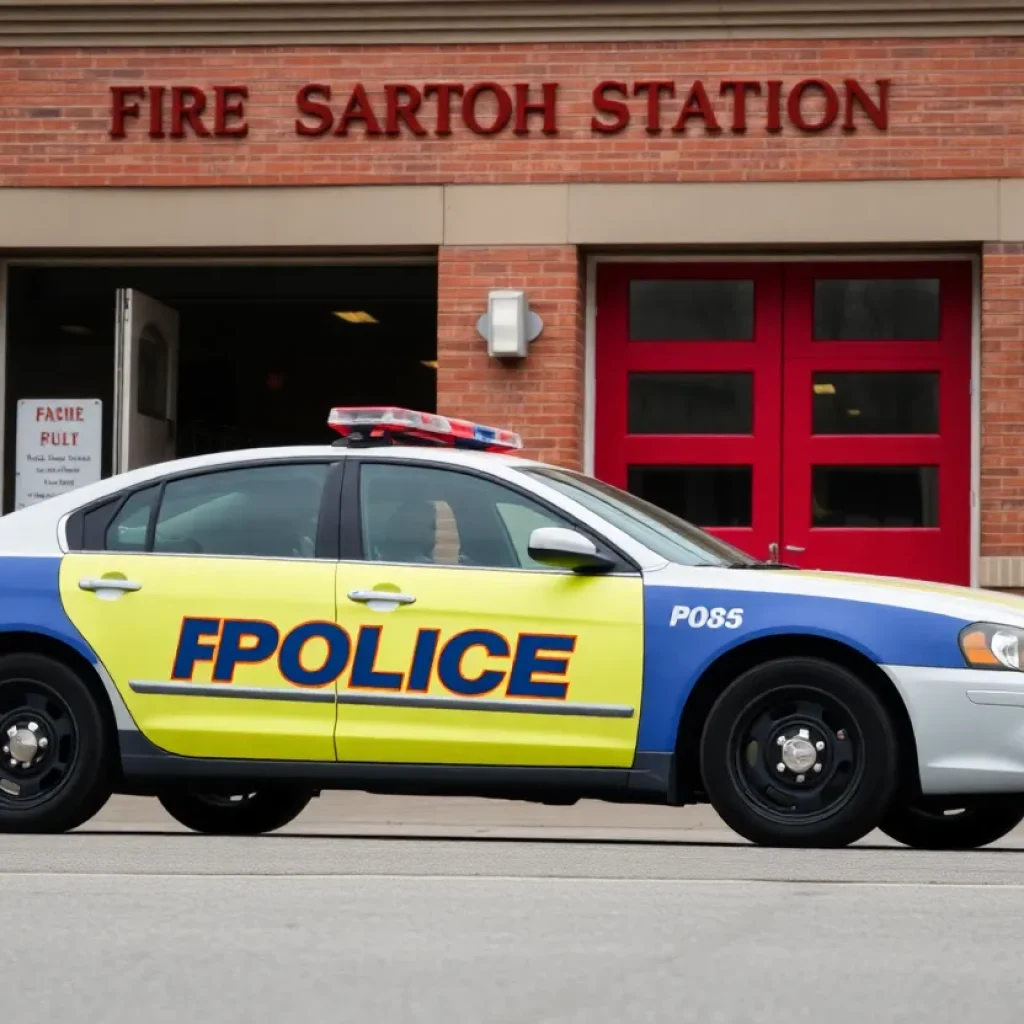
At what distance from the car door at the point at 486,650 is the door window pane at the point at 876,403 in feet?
20.2

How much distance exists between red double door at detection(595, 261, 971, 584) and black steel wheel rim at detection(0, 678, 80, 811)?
6.49 meters

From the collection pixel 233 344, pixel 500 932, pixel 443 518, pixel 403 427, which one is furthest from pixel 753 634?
pixel 233 344

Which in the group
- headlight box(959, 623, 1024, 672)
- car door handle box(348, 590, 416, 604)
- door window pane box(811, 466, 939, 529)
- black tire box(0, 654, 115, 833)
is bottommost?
black tire box(0, 654, 115, 833)

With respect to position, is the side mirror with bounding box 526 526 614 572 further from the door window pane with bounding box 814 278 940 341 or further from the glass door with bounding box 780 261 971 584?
the door window pane with bounding box 814 278 940 341

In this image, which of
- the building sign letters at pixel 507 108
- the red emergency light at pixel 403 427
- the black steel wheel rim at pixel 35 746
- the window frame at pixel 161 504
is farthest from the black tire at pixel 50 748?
the building sign letters at pixel 507 108

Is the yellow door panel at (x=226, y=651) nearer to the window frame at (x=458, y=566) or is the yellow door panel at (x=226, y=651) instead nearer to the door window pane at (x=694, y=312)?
the window frame at (x=458, y=566)

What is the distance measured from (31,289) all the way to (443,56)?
125 inches

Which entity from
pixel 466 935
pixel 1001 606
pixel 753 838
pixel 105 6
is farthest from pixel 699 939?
pixel 105 6

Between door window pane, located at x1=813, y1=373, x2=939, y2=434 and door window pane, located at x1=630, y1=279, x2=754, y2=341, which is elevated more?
door window pane, located at x1=630, y1=279, x2=754, y2=341

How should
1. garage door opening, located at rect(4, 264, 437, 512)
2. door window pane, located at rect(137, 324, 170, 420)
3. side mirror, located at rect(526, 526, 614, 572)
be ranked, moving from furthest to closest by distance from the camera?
garage door opening, located at rect(4, 264, 437, 512) → door window pane, located at rect(137, 324, 170, 420) → side mirror, located at rect(526, 526, 614, 572)

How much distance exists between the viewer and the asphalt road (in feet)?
16.6

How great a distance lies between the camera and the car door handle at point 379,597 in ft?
27.4

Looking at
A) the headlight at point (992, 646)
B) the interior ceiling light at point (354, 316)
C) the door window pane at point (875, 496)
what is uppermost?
the interior ceiling light at point (354, 316)

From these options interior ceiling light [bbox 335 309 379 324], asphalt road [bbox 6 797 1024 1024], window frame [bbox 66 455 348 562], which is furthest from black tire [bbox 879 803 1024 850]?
interior ceiling light [bbox 335 309 379 324]
